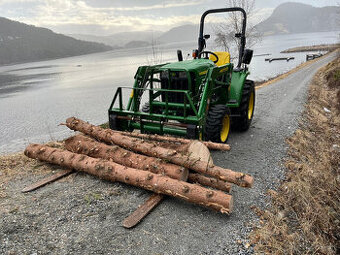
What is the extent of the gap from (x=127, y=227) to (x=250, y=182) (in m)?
1.75

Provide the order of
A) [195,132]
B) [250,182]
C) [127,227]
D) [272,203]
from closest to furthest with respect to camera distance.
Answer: [127,227] < [250,182] < [272,203] < [195,132]

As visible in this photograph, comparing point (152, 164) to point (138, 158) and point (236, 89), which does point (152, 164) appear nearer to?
point (138, 158)

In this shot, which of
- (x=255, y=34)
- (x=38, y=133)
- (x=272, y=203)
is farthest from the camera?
(x=255, y=34)

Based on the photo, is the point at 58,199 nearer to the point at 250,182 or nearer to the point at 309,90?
the point at 250,182

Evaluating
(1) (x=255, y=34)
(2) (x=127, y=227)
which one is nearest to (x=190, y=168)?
(2) (x=127, y=227)

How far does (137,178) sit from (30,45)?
11413 cm

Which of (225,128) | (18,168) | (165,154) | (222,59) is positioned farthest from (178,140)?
(222,59)

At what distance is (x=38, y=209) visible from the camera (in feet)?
13.4

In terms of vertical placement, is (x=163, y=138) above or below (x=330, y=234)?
above

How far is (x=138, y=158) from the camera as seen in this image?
4750 mm

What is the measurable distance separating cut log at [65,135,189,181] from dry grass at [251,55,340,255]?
1349 millimetres

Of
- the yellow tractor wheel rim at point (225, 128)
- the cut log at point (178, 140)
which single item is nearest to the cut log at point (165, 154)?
the cut log at point (178, 140)

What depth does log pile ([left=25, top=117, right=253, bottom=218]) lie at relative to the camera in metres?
3.95

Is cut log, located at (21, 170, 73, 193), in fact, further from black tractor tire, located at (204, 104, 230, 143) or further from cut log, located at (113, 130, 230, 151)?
black tractor tire, located at (204, 104, 230, 143)
